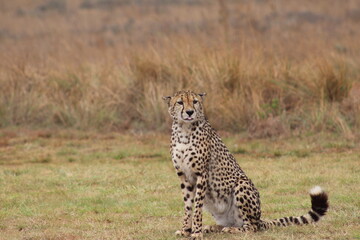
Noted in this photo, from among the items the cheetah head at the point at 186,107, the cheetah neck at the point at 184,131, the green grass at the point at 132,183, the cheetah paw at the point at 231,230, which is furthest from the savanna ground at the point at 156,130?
the cheetah head at the point at 186,107

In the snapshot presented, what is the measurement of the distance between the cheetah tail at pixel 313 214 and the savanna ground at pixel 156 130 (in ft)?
0.22

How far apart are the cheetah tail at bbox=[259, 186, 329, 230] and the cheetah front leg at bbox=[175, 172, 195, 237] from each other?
54 centimetres

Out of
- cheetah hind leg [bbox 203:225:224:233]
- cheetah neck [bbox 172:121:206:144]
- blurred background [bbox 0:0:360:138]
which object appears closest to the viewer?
cheetah neck [bbox 172:121:206:144]

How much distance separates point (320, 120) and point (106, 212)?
444 centimetres

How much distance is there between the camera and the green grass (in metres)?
6.12

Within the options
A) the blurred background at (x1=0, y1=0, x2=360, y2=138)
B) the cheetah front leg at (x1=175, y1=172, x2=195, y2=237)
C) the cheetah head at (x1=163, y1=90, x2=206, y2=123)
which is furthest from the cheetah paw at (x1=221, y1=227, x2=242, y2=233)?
the blurred background at (x1=0, y1=0, x2=360, y2=138)

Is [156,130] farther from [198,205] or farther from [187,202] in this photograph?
[198,205]

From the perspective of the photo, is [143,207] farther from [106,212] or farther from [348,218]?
[348,218]

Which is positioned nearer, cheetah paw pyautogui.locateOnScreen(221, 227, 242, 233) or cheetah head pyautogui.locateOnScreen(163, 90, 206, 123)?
cheetah head pyautogui.locateOnScreen(163, 90, 206, 123)

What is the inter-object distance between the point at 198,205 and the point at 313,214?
848mm

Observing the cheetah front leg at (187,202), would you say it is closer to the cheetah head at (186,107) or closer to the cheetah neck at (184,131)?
the cheetah neck at (184,131)

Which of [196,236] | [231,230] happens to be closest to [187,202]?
[196,236]

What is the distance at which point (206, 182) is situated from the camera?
574 centimetres

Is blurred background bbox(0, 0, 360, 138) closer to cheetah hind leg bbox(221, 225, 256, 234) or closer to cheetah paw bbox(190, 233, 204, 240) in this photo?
cheetah hind leg bbox(221, 225, 256, 234)
